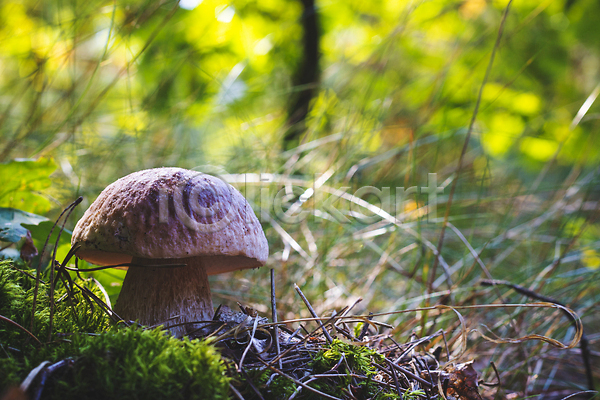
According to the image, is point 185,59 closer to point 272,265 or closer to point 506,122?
point 272,265

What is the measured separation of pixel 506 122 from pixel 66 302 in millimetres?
4847

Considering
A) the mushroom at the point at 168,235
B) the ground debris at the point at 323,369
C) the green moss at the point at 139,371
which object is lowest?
the ground debris at the point at 323,369

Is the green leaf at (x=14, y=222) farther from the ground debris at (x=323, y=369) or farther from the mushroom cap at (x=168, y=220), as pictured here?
the ground debris at (x=323, y=369)

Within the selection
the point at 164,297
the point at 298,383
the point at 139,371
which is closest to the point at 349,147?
the point at 164,297

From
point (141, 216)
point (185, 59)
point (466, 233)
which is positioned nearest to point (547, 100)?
point (466, 233)

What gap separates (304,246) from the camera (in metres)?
2.22

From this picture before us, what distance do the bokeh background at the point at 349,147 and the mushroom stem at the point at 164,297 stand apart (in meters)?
0.26

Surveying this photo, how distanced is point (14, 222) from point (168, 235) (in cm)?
62

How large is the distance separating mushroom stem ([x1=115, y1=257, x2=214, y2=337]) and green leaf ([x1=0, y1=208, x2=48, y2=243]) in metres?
0.34

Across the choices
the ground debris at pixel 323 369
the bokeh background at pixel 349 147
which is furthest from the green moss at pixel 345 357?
the bokeh background at pixel 349 147

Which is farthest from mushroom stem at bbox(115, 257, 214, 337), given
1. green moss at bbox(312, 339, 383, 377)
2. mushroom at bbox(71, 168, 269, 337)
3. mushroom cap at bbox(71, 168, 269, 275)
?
green moss at bbox(312, 339, 383, 377)

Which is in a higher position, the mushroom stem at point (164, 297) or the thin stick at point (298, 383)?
the mushroom stem at point (164, 297)

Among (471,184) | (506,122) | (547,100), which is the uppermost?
(547,100)

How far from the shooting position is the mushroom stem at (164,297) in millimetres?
→ 1020
